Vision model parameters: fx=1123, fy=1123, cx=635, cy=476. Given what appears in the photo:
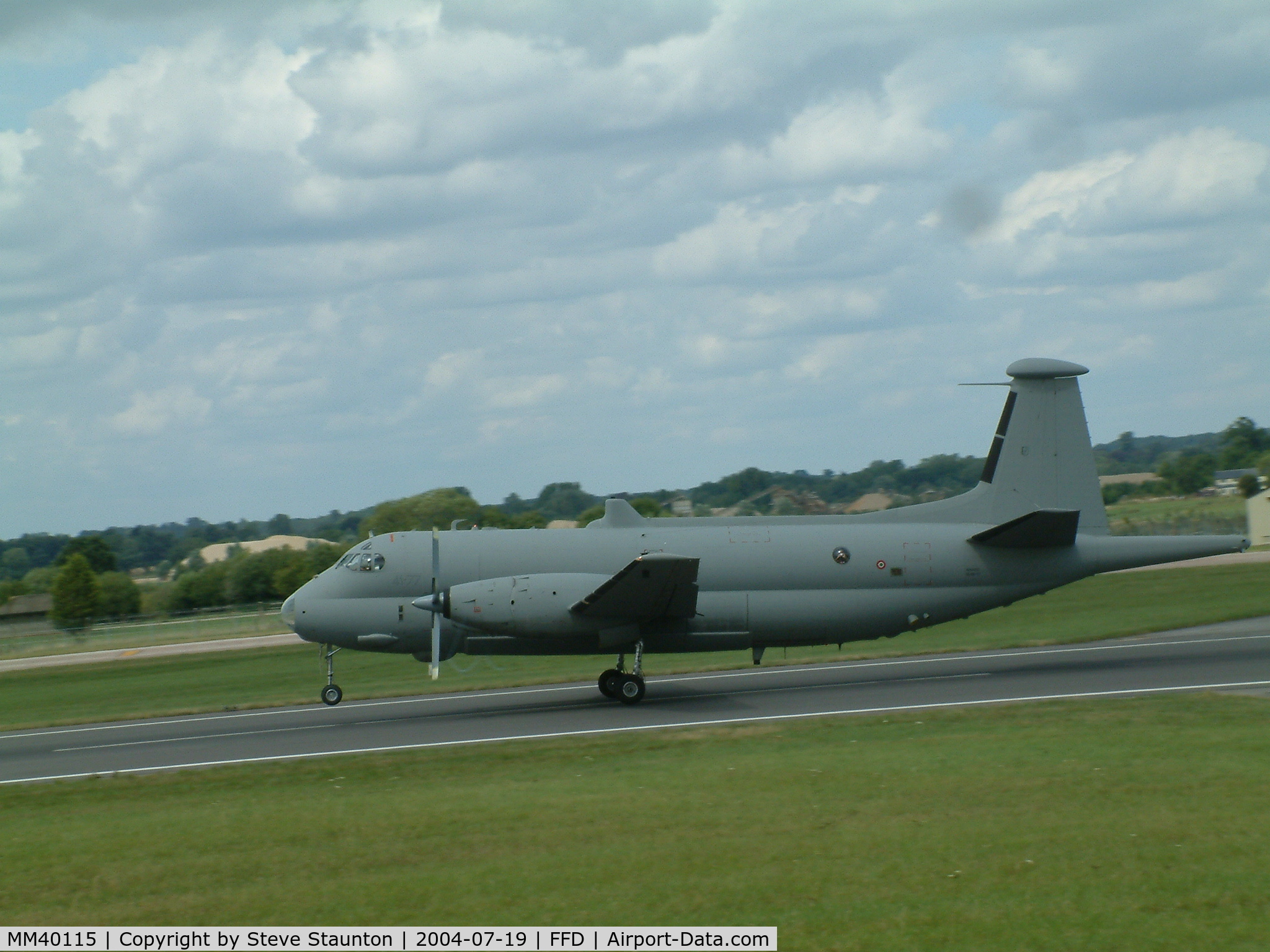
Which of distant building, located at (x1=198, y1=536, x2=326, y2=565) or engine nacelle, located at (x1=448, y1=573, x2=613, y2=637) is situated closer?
engine nacelle, located at (x1=448, y1=573, x2=613, y2=637)

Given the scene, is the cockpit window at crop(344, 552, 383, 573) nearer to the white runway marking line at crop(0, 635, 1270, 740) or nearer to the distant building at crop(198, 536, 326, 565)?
the white runway marking line at crop(0, 635, 1270, 740)

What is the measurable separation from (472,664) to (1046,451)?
1629 cm

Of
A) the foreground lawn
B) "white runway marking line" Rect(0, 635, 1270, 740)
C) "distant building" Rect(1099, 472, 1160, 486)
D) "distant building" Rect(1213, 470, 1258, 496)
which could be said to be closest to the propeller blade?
→ "white runway marking line" Rect(0, 635, 1270, 740)

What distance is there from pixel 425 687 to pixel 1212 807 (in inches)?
784

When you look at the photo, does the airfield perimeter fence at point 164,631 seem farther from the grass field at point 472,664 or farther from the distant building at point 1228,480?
the distant building at point 1228,480

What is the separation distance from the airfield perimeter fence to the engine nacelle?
30293 millimetres

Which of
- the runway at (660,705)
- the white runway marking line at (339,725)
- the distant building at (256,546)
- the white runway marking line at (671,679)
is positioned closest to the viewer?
the runway at (660,705)

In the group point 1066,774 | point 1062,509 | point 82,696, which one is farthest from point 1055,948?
point 82,696

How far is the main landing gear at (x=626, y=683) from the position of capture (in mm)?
21922

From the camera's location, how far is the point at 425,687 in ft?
91.5

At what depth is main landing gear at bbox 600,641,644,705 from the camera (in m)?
21.9

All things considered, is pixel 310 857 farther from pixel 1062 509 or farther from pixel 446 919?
pixel 1062 509

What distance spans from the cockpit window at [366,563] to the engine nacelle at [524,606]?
2398 millimetres

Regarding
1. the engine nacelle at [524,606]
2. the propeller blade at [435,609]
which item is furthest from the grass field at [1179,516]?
the propeller blade at [435,609]
